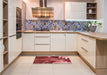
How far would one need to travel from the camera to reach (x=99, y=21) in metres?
5.93

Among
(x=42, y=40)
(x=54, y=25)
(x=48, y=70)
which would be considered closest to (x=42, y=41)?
(x=42, y=40)

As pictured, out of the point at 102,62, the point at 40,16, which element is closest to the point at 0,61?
the point at 102,62

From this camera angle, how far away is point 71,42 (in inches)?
233

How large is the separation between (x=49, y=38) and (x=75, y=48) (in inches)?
42.4

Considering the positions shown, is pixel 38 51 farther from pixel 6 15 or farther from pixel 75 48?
pixel 6 15

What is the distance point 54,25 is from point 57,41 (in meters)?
0.90

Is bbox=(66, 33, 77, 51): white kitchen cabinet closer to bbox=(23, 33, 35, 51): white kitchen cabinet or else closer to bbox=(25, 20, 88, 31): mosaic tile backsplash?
bbox=(25, 20, 88, 31): mosaic tile backsplash

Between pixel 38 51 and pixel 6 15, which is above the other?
pixel 6 15

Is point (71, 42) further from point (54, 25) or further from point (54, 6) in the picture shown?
point (54, 6)

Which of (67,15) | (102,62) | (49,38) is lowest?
(102,62)

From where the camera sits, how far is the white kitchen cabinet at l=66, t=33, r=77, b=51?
588cm

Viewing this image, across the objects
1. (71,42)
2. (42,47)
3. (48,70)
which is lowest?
(48,70)

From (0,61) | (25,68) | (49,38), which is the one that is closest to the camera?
(0,61)

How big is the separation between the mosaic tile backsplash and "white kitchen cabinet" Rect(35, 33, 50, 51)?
24.8 inches
